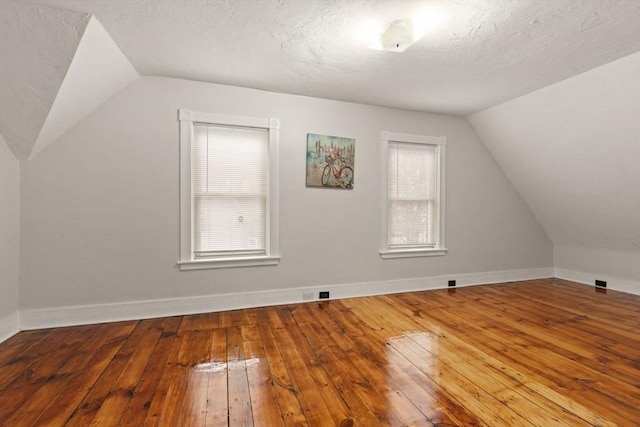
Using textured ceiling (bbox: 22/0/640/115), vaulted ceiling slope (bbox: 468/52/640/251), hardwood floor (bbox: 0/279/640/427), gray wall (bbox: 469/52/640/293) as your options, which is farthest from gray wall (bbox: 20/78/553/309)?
gray wall (bbox: 469/52/640/293)

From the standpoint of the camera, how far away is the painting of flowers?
3.71m

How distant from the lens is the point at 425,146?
4.38 meters

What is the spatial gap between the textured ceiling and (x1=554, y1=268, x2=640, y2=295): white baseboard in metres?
3.14

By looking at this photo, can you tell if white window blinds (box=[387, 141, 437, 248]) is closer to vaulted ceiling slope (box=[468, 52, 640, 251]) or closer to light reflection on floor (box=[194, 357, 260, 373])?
vaulted ceiling slope (box=[468, 52, 640, 251])

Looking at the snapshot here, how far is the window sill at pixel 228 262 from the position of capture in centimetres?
327

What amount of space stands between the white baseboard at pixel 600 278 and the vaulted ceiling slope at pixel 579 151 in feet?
1.51

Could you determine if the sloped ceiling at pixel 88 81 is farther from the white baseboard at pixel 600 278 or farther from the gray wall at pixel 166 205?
the white baseboard at pixel 600 278

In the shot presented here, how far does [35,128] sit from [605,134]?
18.4 ft

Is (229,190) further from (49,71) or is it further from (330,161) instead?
(49,71)

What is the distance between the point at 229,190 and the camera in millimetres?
3469

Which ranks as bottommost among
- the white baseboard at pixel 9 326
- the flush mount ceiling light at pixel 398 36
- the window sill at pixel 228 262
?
the white baseboard at pixel 9 326

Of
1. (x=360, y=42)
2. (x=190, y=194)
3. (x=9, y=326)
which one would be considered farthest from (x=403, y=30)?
(x=9, y=326)

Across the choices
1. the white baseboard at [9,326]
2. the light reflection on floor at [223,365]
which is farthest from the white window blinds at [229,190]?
the white baseboard at [9,326]

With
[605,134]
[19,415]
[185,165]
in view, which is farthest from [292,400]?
[605,134]
